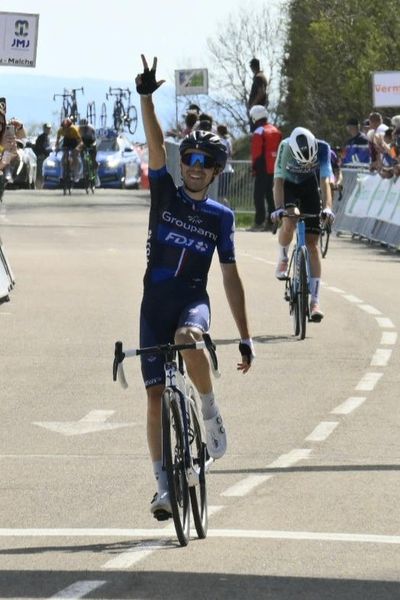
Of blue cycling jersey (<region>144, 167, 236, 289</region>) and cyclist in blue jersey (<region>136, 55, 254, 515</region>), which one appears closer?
cyclist in blue jersey (<region>136, 55, 254, 515</region>)

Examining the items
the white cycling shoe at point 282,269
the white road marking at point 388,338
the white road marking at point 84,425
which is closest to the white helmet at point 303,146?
the white cycling shoe at point 282,269

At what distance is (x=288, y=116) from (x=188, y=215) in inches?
2525

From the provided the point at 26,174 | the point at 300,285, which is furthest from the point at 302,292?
the point at 26,174

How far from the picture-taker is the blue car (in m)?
59.2

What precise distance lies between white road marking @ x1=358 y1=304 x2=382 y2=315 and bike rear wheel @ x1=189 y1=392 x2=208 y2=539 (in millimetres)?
12220

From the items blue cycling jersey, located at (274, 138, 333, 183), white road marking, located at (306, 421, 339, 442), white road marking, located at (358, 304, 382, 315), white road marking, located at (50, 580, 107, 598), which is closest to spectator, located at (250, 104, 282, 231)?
white road marking, located at (358, 304, 382, 315)

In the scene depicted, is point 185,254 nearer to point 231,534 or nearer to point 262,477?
point 231,534

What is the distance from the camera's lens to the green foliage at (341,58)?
2354 inches

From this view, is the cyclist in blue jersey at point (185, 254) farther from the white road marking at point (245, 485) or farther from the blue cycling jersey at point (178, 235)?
the white road marking at point (245, 485)

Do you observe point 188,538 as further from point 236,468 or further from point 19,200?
point 19,200

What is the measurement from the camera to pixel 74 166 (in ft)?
172

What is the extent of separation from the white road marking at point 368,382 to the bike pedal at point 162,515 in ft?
20.3

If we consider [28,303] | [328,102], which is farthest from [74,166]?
[28,303]

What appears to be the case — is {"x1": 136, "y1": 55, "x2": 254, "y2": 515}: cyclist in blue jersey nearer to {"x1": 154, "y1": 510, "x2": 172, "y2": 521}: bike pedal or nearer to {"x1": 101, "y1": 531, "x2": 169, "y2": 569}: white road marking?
{"x1": 154, "y1": 510, "x2": 172, "y2": 521}: bike pedal
